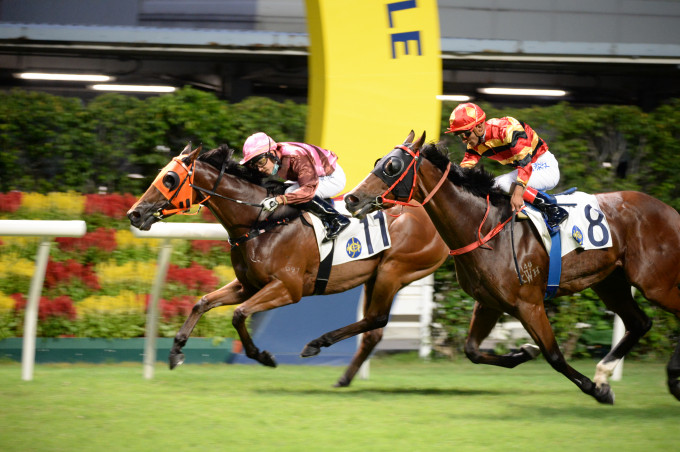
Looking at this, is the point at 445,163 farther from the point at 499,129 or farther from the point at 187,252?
the point at 187,252

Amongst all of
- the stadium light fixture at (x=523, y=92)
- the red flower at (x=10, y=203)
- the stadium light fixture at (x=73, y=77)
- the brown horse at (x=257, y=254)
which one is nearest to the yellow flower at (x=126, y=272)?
the red flower at (x=10, y=203)

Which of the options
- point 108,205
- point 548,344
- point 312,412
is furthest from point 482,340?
point 108,205

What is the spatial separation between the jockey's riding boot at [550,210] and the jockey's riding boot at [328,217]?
1.34 meters

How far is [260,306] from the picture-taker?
17.8ft

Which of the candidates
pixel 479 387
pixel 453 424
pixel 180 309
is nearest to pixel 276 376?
pixel 180 309

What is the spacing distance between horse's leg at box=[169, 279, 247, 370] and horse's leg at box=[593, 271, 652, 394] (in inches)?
100

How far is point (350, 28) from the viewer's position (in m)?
6.87

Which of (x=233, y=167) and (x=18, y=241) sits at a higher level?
(x=233, y=167)

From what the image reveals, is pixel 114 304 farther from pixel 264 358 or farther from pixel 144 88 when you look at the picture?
pixel 144 88

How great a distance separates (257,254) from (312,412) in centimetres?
126

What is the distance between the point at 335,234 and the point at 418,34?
2.16 metres

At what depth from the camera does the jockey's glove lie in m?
5.53

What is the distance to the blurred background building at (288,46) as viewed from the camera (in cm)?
970

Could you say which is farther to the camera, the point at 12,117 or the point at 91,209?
the point at 12,117
